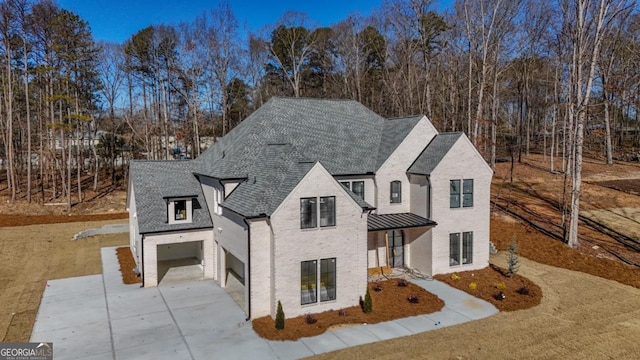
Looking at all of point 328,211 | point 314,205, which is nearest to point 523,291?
point 328,211

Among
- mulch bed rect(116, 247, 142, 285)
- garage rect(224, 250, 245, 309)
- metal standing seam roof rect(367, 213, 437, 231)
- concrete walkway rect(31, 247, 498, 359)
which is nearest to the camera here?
concrete walkway rect(31, 247, 498, 359)

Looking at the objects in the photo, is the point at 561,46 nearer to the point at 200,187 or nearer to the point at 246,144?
the point at 246,144

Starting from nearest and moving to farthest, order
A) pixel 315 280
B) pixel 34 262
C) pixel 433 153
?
1. pixel 315 280
2. pixel 433 153
3. pixel 34 262

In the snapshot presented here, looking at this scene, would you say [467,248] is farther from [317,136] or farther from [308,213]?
[308,213]

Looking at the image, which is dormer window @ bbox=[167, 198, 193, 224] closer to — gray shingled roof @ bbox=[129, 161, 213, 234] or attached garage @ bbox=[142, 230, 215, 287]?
gray shingled roof @ bbox=[129, 161, 213, 234]

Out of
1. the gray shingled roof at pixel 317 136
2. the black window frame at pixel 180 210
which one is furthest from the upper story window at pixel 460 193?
the black window frame at pixel 180 210

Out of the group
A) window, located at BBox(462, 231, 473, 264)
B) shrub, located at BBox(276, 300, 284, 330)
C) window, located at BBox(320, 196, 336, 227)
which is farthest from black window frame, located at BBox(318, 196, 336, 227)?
window, located at BBox(462, 231, 473, 264)

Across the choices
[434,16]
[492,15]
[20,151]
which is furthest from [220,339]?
[20,151]
